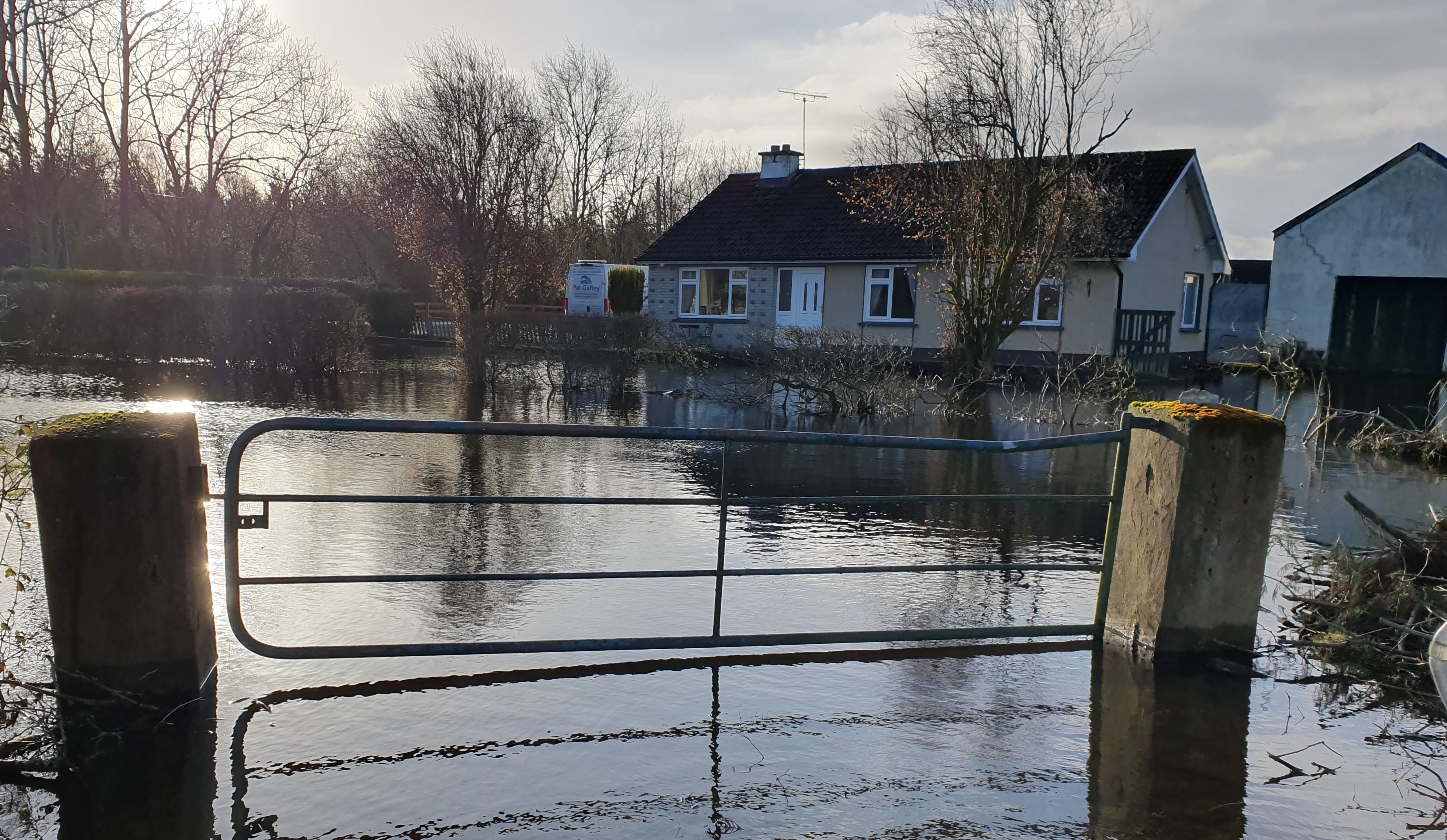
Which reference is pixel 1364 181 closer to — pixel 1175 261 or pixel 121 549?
pixel 1175 261

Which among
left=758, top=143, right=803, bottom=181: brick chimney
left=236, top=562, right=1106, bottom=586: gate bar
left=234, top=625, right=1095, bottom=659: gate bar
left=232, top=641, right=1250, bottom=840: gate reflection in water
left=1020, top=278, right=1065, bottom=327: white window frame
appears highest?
left=758, top=143, right=803, bottom=181: brick chimney

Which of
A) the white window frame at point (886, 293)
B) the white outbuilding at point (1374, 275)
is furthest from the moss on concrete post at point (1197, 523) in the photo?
the white outbuilding at point (1374, 275)

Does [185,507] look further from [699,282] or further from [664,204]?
[664,204]

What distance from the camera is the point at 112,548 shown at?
4.23m

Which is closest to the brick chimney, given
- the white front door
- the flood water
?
the white front door

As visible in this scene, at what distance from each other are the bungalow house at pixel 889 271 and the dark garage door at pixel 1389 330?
3.86m

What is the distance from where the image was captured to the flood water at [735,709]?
12.8 ft

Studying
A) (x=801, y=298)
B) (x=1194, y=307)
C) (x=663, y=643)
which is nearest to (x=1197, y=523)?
(x=663, y=643)

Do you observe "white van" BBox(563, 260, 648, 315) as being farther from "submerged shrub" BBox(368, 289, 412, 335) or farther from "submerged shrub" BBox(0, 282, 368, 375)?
"submerged shrub" BBox(0, 282, 368, 375)

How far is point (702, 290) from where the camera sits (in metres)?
35.6

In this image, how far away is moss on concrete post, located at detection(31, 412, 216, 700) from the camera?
4.17m

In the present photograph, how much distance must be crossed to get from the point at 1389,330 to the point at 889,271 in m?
14.9

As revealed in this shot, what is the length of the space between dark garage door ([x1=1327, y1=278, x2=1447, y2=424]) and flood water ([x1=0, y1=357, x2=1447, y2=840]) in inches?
1062

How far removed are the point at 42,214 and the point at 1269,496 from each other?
37768mm
